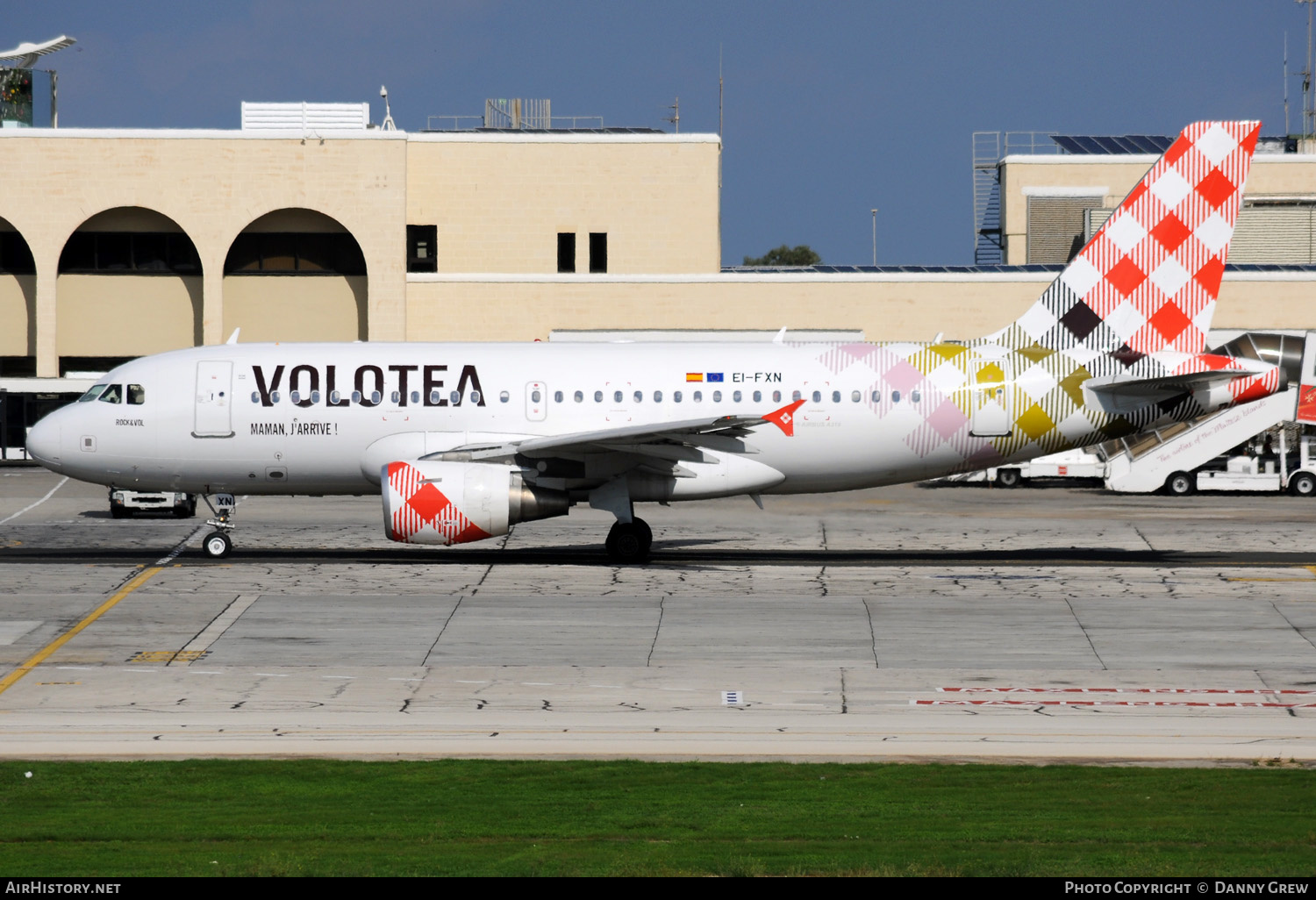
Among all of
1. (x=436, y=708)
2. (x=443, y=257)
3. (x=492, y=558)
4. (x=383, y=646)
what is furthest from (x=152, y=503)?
(x=443, y=257)

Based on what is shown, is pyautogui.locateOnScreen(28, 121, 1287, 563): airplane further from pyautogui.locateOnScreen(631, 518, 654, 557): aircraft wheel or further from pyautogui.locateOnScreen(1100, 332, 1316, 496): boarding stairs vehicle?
pyautogui.locateOnScreen(1100, 332, 1316, 496): boarding stairs vehicle

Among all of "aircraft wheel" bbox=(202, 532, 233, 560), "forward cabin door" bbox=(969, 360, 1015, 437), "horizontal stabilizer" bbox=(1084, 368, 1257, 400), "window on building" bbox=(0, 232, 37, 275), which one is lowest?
"aircraft wheel" bbox=(202, 532, 233, 560)

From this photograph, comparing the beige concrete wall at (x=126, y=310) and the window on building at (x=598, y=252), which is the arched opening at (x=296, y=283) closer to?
the beige concrete wall at (x=126, y=310)

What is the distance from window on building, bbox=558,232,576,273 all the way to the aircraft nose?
39.7 metres

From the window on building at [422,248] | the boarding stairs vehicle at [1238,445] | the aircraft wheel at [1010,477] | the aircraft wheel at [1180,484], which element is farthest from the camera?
the window on building at [422,248]

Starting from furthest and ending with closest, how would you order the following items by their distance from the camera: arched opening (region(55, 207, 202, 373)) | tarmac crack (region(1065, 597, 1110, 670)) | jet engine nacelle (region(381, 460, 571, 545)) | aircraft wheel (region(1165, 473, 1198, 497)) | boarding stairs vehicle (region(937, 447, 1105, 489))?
1. arched opening (region(55, 207, 202, 373))
2. boarding stairs vehicle (region(937, 447, 1105, 489))
3. aircraft wheel (region(1165, 473, 1198, 497))
4. jet engine nacelle (region(381, 460, 571, 545))
5. tarmac crack (region(1065, 597, 1110, 670))

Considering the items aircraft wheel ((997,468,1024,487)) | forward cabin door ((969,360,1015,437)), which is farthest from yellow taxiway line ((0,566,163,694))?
aircraft wheel ((997,468,1024,487))

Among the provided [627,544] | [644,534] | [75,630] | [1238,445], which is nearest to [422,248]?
[1238,445]

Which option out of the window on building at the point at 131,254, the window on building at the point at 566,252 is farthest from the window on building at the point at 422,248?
the window on building at the point at 131,254

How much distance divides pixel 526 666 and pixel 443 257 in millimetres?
49694

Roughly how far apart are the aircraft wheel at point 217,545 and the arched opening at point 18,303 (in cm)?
4177

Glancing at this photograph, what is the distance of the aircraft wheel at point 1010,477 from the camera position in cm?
5391

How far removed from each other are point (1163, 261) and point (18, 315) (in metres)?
54.1

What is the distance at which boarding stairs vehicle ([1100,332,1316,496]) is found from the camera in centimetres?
5066
